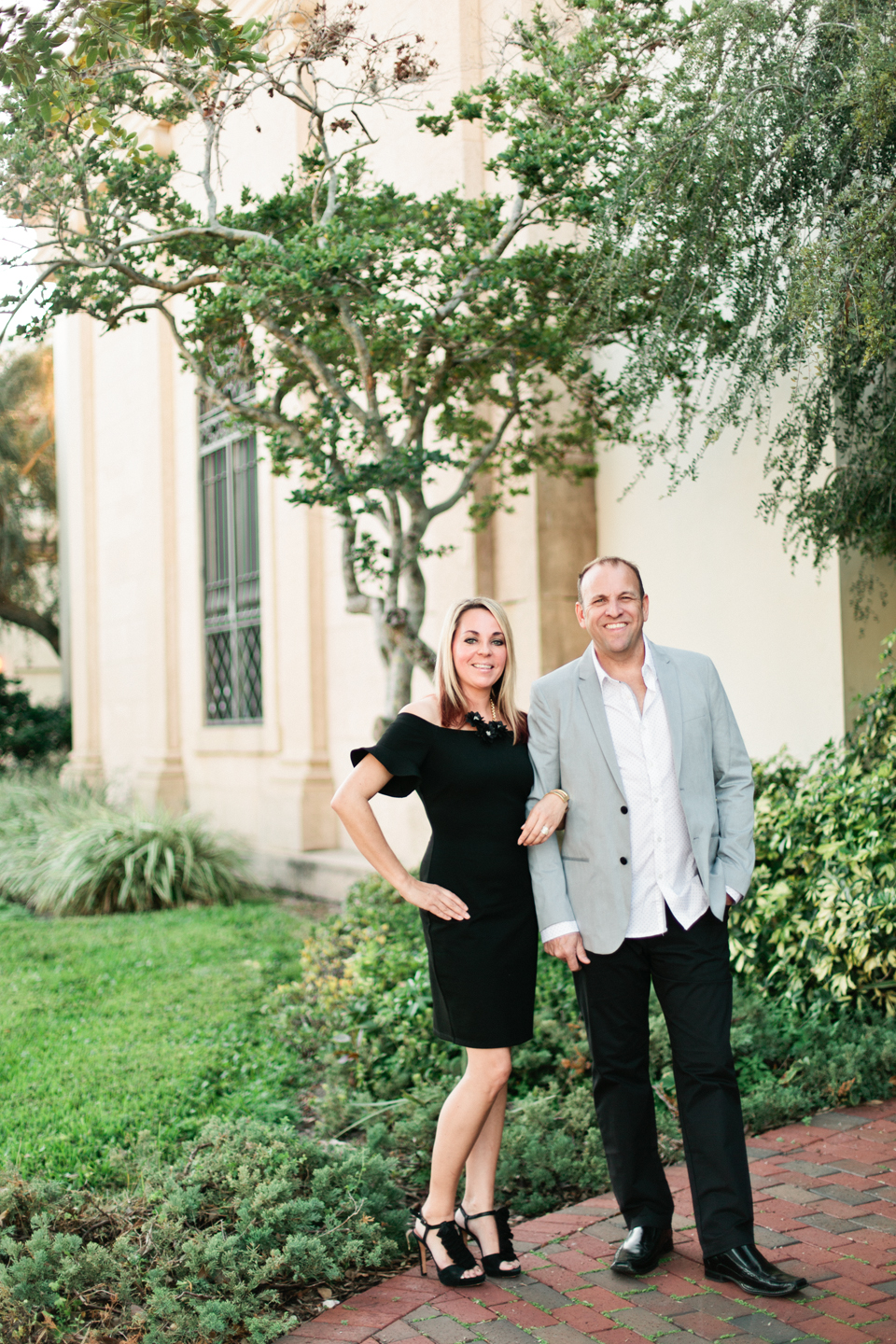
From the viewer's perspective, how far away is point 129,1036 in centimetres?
585

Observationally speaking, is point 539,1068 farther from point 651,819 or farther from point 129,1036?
point 129,1036

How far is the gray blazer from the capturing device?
3107 millimetres

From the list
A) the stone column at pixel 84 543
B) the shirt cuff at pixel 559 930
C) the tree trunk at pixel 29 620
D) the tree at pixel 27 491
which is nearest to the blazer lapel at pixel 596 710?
the shirt cuff at pixel 559 930

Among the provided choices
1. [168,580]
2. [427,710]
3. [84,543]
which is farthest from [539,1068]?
[84,543]

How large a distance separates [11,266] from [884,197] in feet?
12.4

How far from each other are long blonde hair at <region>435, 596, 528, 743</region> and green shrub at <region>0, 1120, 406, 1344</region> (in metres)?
1.48

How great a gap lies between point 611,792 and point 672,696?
32cm

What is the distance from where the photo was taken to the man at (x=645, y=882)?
10.0 ft

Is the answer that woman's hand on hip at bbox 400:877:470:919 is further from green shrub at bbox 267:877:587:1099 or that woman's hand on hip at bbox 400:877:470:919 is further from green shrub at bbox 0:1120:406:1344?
green shrub at bbox 267:877:587:1099

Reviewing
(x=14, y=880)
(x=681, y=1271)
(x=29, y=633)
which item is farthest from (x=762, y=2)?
(x=29, y=633)

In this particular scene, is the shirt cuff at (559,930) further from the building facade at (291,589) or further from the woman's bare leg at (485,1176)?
the building facade at (291,589)

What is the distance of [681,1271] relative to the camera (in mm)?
3117

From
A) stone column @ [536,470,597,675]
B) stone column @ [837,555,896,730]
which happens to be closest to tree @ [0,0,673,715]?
stone column @ [536,470,597,675]

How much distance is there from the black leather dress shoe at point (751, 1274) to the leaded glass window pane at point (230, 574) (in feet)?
33.2
